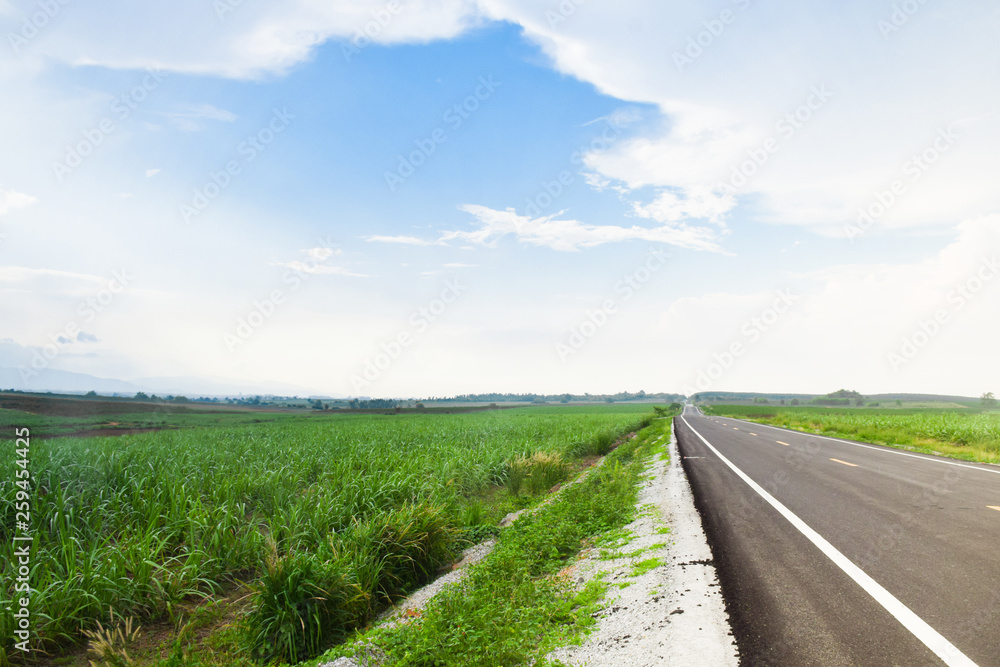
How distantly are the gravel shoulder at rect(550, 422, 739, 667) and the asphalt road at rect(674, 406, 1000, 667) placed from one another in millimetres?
178

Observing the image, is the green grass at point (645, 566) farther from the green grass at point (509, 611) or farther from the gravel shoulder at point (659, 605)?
the green grass at point (509, 611)

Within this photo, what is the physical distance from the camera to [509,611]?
14.8 feet

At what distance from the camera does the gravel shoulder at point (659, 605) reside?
11.3 feet

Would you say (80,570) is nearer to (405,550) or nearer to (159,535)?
(159,535)

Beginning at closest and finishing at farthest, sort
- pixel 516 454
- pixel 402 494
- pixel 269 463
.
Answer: pixel 402 494
pixel 269 463
pixel 516 454

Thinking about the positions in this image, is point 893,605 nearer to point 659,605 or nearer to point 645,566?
point 659,605

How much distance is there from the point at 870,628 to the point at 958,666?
607 millimetres

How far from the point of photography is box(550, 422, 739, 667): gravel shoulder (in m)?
3.45

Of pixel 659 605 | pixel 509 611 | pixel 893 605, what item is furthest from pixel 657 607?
pixel 893 605

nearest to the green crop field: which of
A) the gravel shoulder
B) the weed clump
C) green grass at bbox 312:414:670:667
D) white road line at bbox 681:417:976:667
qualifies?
the weed clump

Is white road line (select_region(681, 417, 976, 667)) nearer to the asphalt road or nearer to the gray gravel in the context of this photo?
the asphalt road

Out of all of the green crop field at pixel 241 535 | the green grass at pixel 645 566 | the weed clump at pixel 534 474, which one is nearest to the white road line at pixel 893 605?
the green grass at pixel 645 566

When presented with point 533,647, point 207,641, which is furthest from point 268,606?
point 533,647

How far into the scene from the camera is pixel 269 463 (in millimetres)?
11695
